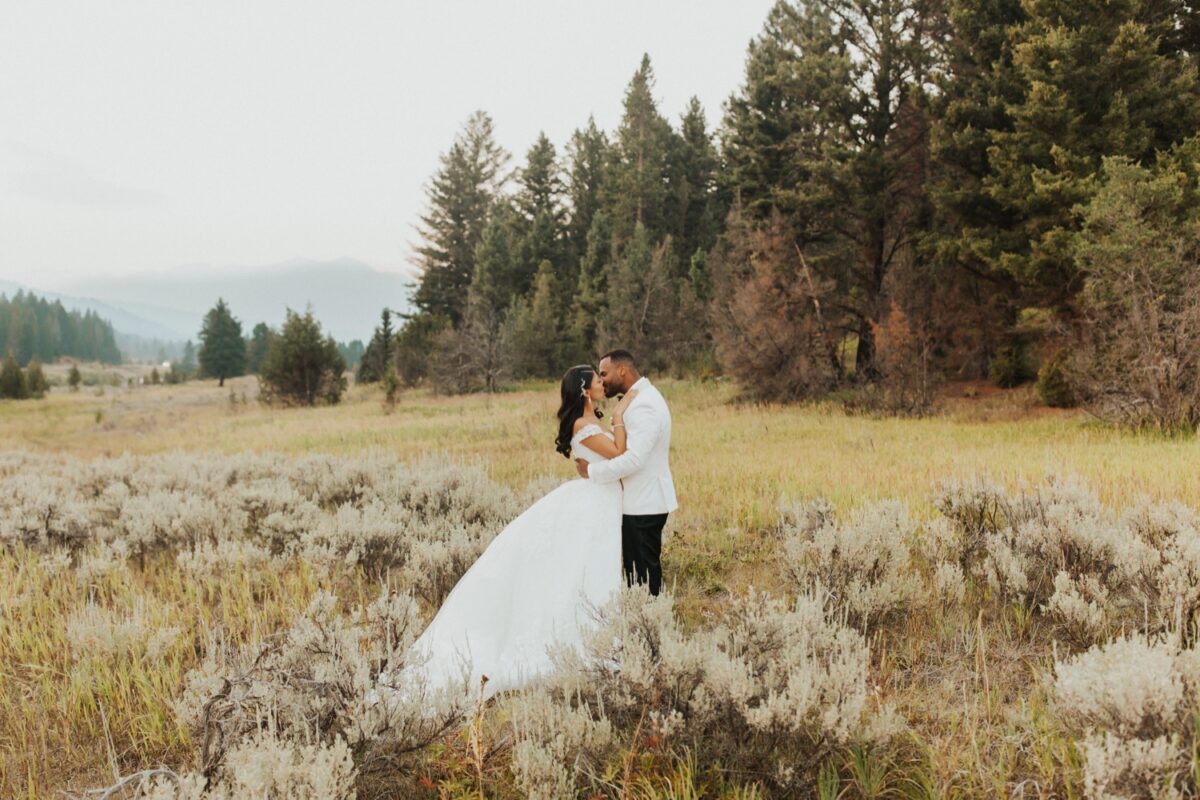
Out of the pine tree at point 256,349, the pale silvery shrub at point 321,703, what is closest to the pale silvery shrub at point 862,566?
the pale silvery shrub at point 321,703

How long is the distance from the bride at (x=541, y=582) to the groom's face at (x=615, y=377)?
0.10 metres

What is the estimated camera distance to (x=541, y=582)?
180 inches

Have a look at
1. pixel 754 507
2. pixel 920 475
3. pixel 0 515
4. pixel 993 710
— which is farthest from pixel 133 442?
pixel 993 710

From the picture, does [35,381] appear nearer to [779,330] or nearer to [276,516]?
[779,330]

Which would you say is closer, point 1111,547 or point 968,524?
point 1111,547

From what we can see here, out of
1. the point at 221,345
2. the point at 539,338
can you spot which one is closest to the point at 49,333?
the point at 221,345

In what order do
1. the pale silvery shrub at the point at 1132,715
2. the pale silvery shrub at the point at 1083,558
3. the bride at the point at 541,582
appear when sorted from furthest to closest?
the bride at the point at 541,582 < the pale silvery shrub at the point at 1083,558 < the pale silvery shrub at the point at 1132,715

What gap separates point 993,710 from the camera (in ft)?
10.8

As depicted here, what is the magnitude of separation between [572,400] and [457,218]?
186 ft

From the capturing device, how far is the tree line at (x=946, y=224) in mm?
13352

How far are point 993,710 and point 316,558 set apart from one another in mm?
5429

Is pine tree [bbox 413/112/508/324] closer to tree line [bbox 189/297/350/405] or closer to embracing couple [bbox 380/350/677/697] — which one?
tree line [bbox 189/297/350/405]

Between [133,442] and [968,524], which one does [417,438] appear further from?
[968,524]

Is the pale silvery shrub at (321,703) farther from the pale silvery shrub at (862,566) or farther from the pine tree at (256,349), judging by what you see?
the pine tree at (256,349)
